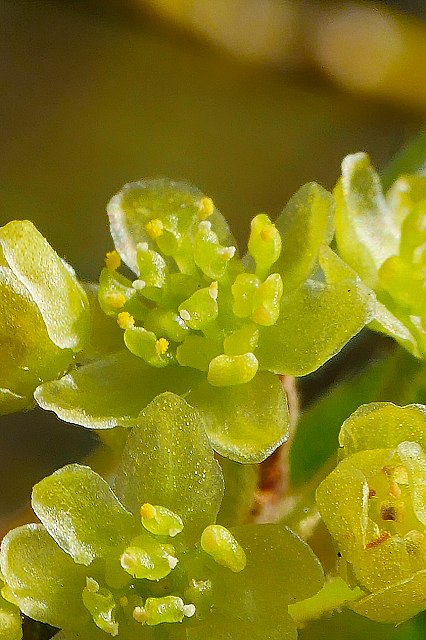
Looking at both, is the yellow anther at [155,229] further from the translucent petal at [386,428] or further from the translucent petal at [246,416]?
the translucent petal at [386,428]

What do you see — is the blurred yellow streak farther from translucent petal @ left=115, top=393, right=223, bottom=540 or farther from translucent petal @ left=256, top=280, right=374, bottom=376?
translucent petal @ left=115, top=393, right=223, bottom=540

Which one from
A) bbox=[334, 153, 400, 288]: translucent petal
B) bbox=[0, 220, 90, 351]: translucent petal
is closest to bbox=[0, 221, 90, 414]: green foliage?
bbox=[0, 220, 90, 351]: translucent petal

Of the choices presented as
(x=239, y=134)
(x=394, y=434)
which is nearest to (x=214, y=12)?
(x=239, y=134)

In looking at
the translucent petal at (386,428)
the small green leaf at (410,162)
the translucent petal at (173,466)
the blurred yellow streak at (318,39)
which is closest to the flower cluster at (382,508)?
the translucent petal at (386,428)

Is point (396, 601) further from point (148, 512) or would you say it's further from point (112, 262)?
point (112, 262)

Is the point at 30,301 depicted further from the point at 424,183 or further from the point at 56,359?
the point at 424,183

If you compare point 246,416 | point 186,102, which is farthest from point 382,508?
point 186,102
